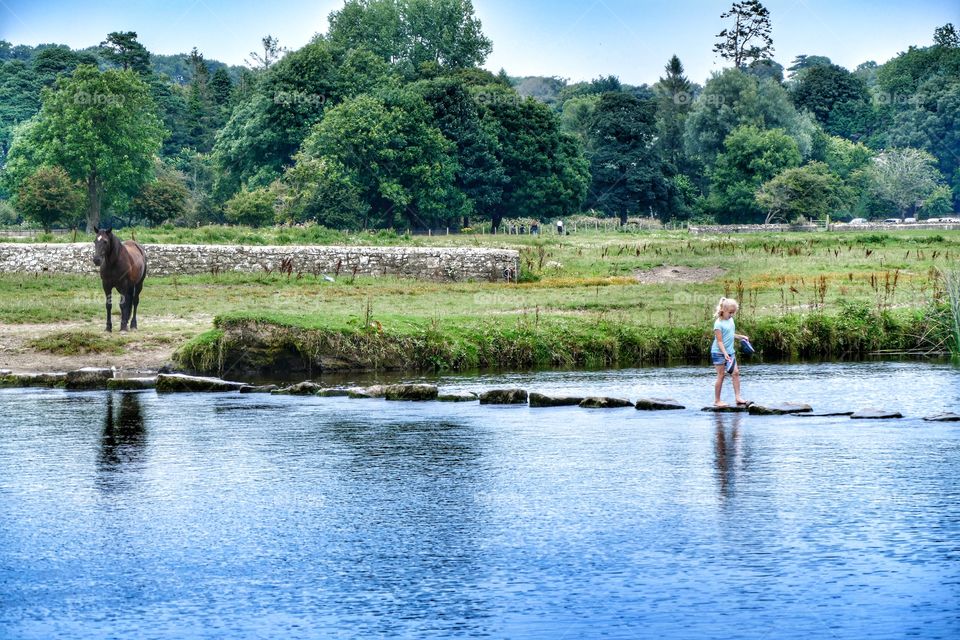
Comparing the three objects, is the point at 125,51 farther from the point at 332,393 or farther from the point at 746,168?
the point at 332,393

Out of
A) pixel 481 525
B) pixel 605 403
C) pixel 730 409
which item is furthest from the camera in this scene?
pixel 605 403

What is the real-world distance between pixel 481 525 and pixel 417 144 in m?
78.3

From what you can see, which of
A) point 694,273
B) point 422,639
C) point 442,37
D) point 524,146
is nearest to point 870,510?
point 422,639

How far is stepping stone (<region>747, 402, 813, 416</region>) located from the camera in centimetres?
2188

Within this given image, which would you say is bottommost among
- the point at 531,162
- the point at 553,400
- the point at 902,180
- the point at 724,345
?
the point at 553,400

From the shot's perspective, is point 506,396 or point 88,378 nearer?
point 506,396

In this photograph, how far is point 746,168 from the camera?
378ft

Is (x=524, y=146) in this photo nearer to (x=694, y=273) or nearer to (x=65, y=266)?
(x=694, y=273)

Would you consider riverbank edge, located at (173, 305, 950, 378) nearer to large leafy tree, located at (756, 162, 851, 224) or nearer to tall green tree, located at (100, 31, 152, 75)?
large leafy tree, located at (756, 162, 851, 224)

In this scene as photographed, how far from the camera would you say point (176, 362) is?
102 ft

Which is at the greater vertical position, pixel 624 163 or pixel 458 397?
pixel 624 163

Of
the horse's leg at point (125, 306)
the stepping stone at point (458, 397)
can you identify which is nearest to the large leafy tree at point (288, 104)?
the horse's leg at point (125, 306)

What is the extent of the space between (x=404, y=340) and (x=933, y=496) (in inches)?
754
